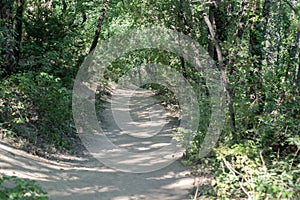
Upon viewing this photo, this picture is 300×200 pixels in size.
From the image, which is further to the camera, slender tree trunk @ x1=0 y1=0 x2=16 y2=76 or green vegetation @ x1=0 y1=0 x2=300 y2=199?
slender tree trunk @ x1=0 y1=0 x2=16 y2=76

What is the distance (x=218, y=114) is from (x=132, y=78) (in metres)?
23.5

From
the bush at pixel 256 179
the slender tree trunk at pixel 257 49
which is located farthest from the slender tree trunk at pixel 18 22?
the bush at pixel 256 179

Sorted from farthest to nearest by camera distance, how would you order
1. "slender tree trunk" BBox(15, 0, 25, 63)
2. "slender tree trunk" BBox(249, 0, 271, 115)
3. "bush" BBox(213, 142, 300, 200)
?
"slender tree trunk" BBox(15, 0, 25, 63)
"slender tree trunk" BBox(249, 0, 271, 115)
"bush" BBox(213, 142, 300, 200)

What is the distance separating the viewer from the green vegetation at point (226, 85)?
5.12m

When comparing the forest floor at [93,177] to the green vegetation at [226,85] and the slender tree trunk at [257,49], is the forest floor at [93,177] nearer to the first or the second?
the green vegetation at [226,85]

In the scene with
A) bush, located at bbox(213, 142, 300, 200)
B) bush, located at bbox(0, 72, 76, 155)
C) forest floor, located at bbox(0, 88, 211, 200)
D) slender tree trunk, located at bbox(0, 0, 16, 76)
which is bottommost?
forest floor, located at bbox(0, 88, 211, 200)

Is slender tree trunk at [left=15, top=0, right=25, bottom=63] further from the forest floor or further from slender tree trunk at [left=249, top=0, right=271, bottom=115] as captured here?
slender tree trunk at [left=249, top=0, right=271, bottom=115]

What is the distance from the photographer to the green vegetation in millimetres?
5125

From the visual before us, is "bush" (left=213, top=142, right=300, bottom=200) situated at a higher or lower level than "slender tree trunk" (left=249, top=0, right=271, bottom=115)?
lower

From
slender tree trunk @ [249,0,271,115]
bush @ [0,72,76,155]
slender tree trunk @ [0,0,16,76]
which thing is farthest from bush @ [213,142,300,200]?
slender tree trunk @ [0,0,16,76]

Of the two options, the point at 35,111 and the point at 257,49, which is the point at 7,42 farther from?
the point at 257,49

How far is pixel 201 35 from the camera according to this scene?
13.3 meters

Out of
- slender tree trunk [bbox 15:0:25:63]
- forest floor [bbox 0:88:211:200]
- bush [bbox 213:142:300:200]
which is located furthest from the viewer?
slender tree trunk [bbox 15:0:25:63]

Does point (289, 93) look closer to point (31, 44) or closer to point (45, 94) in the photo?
point (45, 94)
